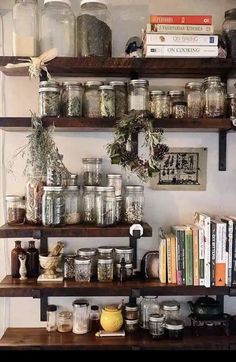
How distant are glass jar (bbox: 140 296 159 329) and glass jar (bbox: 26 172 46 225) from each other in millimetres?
602

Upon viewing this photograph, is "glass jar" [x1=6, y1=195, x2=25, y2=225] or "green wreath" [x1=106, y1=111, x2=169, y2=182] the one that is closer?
"green wreath" [x1=106, y1=111, x2=169, y2=182]

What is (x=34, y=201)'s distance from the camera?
5.50 ft

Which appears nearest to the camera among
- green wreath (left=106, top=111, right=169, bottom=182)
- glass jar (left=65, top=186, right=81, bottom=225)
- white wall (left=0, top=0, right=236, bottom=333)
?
green wreath (left=106, top=111, right=169, bottom=182)

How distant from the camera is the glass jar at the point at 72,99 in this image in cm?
169

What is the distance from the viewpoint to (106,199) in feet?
5.51

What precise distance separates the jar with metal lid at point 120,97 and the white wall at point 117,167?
16 centimetres

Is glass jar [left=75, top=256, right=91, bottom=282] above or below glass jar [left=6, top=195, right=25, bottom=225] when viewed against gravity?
below

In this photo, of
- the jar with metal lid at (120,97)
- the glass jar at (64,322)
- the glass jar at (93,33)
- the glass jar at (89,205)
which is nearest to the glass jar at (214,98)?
the jar with metal lid at (120,97)

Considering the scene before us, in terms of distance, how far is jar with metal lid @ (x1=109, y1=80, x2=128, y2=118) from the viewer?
5.67 ft

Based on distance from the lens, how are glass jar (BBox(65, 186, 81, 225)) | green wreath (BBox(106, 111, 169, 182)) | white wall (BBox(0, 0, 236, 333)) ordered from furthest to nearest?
white wall (BBox(0, 0, 236, 333))
glass jar (BBox(65, 186, 81, 225))
green wreath (BBox(106, 111, 169, 182))

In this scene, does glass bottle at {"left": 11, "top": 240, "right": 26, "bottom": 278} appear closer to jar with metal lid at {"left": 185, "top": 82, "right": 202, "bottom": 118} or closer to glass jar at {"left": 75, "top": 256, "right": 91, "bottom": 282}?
glass jar at {"left": 75, "top": 256, "right": 91, "bottom": 282}

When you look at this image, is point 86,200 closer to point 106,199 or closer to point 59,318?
point 106,199

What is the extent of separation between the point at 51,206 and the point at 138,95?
59cm

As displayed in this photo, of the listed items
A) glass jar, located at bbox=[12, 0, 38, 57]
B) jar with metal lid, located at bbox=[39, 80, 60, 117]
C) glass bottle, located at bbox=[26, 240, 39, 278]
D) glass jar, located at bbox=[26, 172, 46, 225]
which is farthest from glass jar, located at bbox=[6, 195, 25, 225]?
glass jar, located at bbox=[12, 0, 38, 57]
